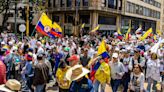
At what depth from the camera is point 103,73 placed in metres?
9.19

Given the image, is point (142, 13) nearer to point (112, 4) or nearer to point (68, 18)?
point (112, 4)

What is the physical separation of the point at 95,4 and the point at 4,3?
1786 centimetres

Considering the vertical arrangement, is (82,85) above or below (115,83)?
above

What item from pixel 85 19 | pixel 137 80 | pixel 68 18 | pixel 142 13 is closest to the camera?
pixel 137 80

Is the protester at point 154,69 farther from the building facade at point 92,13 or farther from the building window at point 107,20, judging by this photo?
the building window at point 107,20

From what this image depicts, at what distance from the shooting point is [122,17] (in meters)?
57.4

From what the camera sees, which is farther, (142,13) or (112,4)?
(142,13)

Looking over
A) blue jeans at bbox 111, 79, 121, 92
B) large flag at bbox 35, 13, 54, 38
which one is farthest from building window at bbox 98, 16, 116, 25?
blue jeans at bbox 111, 79, 121, 92

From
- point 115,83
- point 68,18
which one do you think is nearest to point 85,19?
point 68,18

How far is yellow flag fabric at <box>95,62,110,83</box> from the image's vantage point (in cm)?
919

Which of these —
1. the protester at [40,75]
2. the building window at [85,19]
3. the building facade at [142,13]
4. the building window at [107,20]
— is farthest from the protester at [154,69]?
the building facade at [142,13]

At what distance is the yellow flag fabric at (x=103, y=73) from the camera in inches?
362

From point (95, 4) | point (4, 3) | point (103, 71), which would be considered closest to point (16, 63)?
point (103, 71)

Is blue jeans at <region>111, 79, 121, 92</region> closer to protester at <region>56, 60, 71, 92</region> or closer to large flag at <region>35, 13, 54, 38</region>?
protester at <region>56, 60, 71, 92</region>
